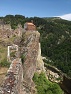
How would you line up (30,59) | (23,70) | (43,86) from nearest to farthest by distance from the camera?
(23,70)
(30,59)
(43,86)

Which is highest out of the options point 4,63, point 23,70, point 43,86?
point 4,63

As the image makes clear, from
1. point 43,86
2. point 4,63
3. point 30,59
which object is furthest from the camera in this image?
point 43,86

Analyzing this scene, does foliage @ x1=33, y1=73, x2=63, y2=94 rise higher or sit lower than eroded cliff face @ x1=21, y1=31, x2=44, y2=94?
lower

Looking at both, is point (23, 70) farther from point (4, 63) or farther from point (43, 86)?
point (43, 86)

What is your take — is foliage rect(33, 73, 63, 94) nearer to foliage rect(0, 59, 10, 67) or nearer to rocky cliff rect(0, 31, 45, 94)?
rocky cliff rect(0, 31, 45, 94)

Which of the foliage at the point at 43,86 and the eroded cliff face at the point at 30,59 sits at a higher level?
the eroded cliff face at the point at 30,59

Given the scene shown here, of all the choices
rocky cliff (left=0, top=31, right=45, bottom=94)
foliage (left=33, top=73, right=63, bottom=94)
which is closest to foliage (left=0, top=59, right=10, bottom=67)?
rocky cliff (left=0, top=31, right=45, bottom=94)

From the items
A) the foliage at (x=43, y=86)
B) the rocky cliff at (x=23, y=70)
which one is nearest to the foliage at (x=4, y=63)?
the rocky cliff at (x=23, y=70)

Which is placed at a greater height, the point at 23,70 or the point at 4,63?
the point at 4,63

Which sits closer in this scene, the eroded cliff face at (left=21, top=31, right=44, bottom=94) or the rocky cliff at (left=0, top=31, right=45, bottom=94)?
the rocky cliff at (left=0, top=31, right=45, bottom=94)

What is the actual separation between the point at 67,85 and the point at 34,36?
3356 centimetres

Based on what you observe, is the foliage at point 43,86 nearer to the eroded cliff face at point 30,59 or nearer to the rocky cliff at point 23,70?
the eroded cliff face at point 30,59

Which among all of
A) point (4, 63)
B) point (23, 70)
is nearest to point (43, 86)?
point (23, 70)

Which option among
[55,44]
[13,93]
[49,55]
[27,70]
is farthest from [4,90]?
[55,44]
